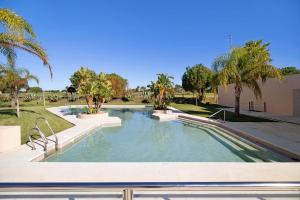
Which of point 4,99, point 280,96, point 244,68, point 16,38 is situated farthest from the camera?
point 4,99

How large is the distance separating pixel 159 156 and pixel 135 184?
249 inches

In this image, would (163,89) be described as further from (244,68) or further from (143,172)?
(143,172)

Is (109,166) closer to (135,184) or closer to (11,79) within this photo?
(135,184)

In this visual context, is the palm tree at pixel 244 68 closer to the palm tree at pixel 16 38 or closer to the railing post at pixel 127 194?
the palm tree at pixel 16 38

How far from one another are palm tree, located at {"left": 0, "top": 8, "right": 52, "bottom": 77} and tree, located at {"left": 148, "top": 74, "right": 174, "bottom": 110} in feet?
43.4

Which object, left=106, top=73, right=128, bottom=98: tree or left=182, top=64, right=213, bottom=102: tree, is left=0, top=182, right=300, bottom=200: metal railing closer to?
left=182, top=64, right=213, bottom=102: tree

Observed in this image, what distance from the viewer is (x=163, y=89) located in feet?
74.3

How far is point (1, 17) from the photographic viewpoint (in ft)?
27.0

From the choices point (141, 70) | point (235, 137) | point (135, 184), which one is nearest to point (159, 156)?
point (235, 137)

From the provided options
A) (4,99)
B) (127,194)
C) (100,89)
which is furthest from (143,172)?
(4,99)

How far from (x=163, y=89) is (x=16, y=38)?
1502 cm

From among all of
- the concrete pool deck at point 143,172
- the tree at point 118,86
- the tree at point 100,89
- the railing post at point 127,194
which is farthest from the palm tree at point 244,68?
the tree at point 118,86

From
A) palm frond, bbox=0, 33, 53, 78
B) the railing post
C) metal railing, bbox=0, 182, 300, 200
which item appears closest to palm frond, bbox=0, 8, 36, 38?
palm frond, bbox=0, 33, 53, 78

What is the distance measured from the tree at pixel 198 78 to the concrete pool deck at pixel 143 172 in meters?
33.7
